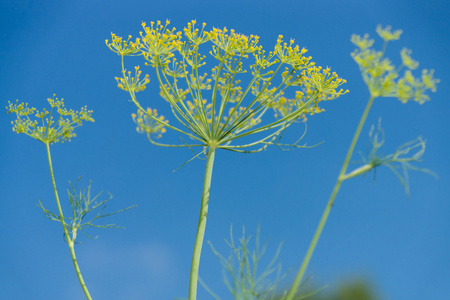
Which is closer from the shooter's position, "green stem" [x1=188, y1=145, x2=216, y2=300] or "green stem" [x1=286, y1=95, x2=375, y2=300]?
"green stem" [x1=286, y1=95, x2=375, y2=300]

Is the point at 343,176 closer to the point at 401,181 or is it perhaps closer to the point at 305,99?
the point at 401,181

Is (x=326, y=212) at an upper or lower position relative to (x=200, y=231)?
lower

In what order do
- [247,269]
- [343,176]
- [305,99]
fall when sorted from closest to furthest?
[343,176] → [247,269] → [305,99]

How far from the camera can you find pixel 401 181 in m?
3.04

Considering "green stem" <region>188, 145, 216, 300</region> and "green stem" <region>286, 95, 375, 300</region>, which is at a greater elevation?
"green stem" <region>188, 145, 216, 300</region>

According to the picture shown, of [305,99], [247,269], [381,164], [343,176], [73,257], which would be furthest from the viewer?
[305,99]

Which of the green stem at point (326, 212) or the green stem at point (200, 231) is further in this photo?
the green stem at point (200, 231)

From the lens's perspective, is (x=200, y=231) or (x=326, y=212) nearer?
(x=326, y=212)

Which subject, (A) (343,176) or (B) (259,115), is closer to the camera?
(A) (343,176)

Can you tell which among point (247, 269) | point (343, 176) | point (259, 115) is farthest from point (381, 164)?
point (259, 115)

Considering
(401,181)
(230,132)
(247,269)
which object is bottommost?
(401,181)

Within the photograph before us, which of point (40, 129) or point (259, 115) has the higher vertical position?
point (40, 129)

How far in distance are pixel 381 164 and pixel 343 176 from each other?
404 mm

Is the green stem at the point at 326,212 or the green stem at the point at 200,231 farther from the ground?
the green stem at the point at 200,231
